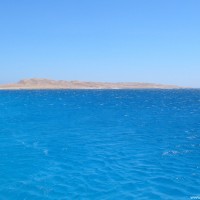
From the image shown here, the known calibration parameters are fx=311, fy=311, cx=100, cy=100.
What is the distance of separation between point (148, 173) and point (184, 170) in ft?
9.65

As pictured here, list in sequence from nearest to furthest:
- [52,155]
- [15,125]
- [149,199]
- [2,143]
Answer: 1. [149,199]
2. [52,155]
3. [2,143]
4. [15,125]

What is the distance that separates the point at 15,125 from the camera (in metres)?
46.5

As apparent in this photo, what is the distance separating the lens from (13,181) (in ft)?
67.9

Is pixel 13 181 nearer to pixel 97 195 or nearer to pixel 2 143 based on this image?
pixel 97 195

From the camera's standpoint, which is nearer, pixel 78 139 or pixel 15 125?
pixel 78 139

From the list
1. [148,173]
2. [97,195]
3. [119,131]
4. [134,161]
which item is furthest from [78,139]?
[97,195]

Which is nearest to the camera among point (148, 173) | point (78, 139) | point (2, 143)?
point (148, 173)

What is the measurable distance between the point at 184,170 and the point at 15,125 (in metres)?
30.1

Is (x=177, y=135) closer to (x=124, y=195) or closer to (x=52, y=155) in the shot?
(x=52, y=155)

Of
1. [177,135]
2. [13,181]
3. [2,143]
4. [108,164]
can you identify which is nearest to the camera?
[13,181]

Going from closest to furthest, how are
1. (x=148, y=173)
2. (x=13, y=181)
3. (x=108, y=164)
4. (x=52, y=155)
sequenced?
(x=13, y=181)
(x=148, y=173)
(x=108, y=164)
(x=52, y=155)

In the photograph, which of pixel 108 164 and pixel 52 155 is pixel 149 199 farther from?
pixel 52 155

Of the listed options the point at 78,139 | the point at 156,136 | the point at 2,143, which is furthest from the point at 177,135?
the point at 2,143

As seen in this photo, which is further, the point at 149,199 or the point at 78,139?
the point at 78,139
